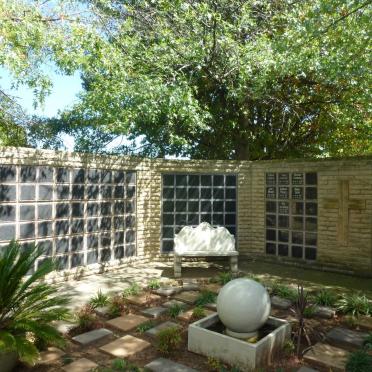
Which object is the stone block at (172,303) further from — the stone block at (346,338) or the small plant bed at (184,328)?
the stone block at (346,338)

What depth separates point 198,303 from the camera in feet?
18.1

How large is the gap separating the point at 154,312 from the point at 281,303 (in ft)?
6.62

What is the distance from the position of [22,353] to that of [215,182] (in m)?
6.34

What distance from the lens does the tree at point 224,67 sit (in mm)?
8156

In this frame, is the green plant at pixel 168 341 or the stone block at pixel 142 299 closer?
the green plant at pixel 168 341

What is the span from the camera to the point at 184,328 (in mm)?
4680

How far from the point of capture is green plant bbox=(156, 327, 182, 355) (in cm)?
401

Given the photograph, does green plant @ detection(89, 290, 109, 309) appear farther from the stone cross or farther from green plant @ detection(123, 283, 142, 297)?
the stone cross

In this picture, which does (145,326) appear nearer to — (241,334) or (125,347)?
(125,347)

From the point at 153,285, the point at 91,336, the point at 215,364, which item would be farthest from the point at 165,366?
the point at 153,285

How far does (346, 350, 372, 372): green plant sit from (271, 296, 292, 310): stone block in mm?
1772

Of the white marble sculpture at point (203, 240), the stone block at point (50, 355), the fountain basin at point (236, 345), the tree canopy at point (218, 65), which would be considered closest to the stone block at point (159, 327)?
the fountain basin at point (236, 345)

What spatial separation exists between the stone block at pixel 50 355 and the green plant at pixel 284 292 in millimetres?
3577

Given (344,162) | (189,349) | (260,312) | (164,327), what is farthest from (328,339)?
(344,162)
